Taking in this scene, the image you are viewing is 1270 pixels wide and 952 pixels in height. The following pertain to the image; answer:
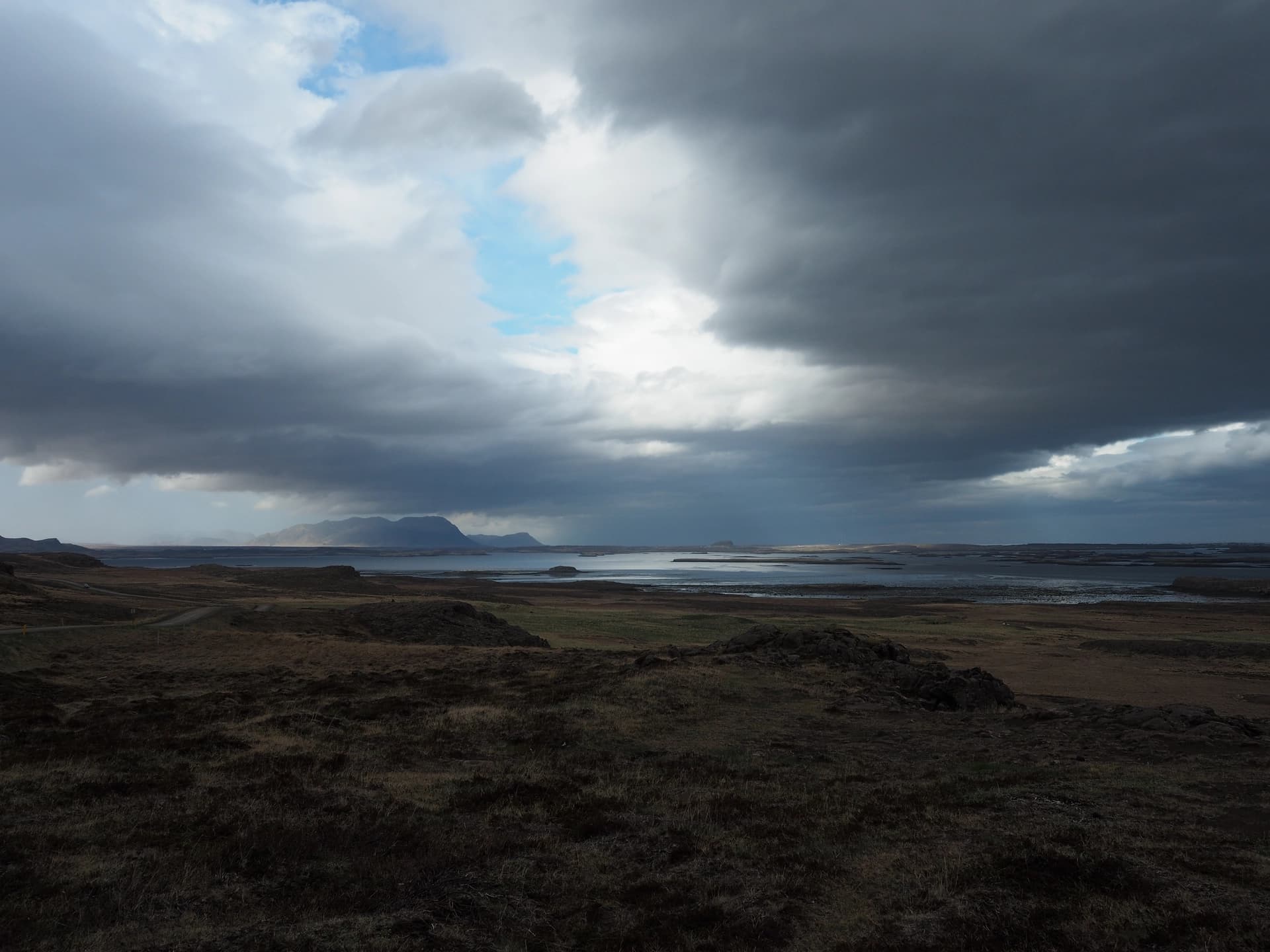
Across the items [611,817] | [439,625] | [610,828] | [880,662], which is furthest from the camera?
[439,625]

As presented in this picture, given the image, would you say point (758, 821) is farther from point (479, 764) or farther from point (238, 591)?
point (238, 591)

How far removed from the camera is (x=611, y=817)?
14.6 meters

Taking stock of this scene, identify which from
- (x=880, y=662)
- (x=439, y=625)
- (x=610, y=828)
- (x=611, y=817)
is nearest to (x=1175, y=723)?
(x=880, y=662)

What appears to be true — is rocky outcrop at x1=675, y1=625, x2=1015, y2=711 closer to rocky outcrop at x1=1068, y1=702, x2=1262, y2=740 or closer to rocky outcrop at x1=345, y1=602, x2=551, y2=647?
rocky outcrop at x1=1068, y1=702, x2=1262, y2=740

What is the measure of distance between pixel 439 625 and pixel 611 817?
130ft

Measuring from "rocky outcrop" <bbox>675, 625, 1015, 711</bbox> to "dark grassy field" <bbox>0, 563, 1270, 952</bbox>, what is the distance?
206 cm

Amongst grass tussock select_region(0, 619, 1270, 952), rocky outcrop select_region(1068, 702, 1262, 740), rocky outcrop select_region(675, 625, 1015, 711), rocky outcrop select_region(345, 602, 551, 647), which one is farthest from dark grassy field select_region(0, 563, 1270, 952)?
rocky outcrop select_region(345, 602, 551, 647)

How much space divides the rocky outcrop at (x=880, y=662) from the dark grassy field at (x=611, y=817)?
2060 mm

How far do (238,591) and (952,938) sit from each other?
101581mm

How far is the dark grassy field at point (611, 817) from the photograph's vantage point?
955cm

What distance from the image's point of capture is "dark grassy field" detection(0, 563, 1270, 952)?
9547 mm

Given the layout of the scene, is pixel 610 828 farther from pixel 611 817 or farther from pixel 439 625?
pixel 439 625

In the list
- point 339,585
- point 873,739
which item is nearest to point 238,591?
point 339,585

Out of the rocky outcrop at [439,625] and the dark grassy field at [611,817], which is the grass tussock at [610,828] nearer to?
the dark grassy field at [611,817]
